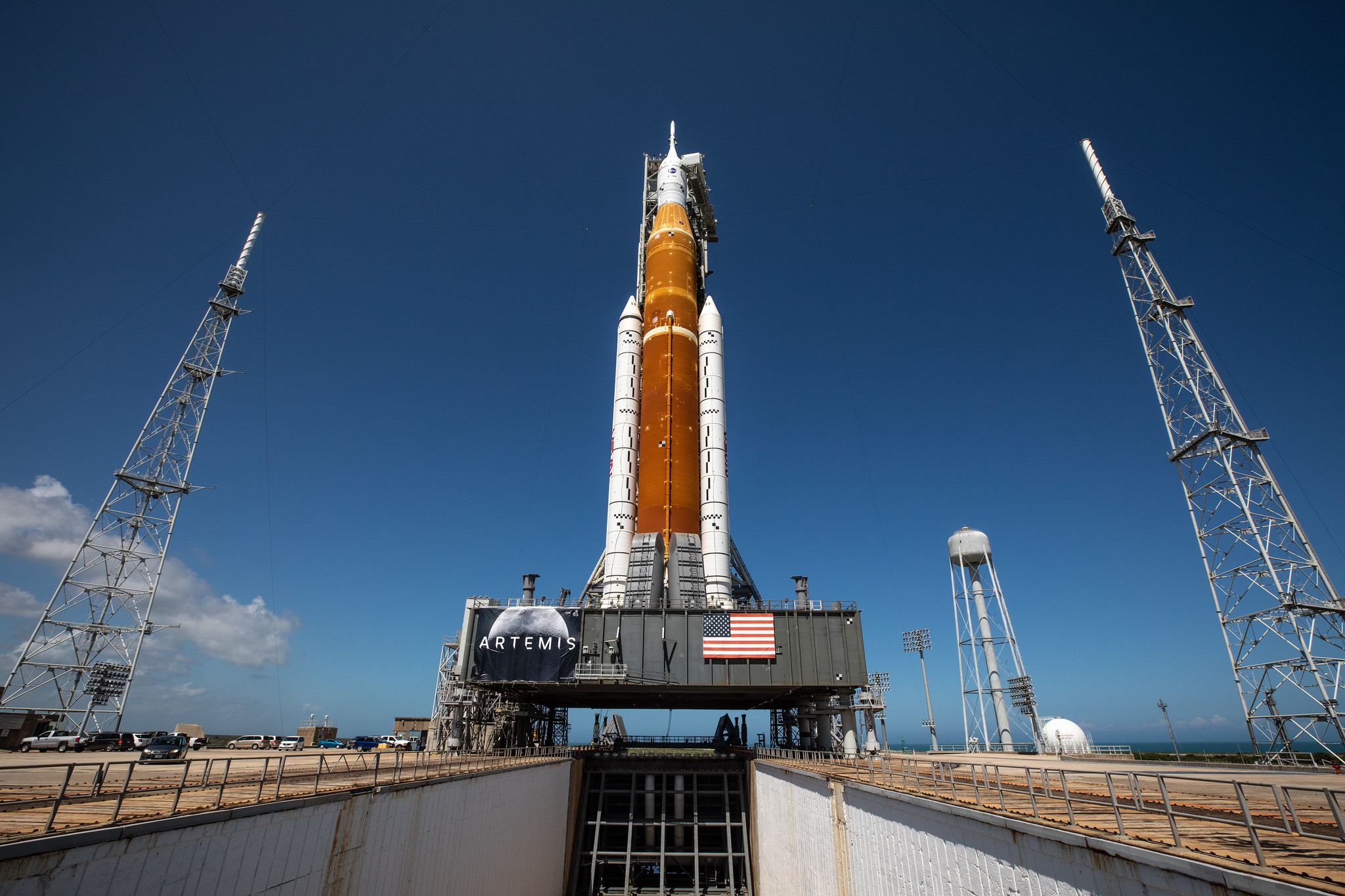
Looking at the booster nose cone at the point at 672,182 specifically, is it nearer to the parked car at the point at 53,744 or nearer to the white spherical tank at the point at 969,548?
the white spherical tank at the point at 969,548

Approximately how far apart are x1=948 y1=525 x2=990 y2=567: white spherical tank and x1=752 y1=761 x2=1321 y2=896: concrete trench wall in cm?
3400

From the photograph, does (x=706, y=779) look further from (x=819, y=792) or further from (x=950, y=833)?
(x=950, y=833)

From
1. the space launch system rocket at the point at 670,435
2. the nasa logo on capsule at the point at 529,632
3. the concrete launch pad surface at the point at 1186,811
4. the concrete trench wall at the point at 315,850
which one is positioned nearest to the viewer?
the concrete launch pad surface at the point at 1186,811

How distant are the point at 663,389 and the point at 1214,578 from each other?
1382 inches

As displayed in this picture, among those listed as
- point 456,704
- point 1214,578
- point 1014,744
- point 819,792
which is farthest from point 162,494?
point 1214,578

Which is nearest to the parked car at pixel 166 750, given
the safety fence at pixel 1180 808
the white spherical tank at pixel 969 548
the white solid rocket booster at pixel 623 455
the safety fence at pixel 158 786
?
the safety fence at pixel 158 786

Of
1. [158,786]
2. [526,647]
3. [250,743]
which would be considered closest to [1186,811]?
[158,786]

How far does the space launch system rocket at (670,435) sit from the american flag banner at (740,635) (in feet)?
7.92

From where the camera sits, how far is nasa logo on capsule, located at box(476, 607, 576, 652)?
106ft

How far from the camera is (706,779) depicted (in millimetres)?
36594

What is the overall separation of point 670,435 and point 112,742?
34.8 metres

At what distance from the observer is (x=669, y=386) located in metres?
42.7

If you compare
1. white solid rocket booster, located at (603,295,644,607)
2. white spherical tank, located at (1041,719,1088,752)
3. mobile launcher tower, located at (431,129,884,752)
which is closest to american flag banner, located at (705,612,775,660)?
mobile launcher tower, located at (431,129,884,752)

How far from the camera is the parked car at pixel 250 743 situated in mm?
35688
